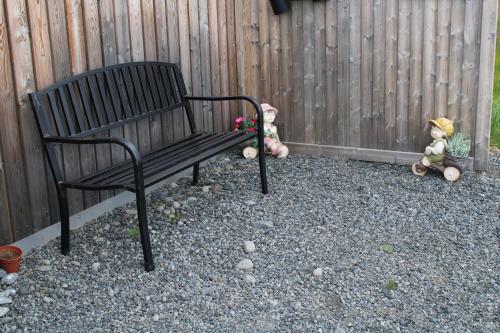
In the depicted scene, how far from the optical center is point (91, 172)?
415cm

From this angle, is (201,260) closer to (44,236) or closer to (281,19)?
(44,236)

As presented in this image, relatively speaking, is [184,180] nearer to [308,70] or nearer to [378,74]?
[308,70]

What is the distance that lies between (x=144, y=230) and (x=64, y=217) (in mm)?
526

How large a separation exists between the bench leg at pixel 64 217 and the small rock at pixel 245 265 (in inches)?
37.6

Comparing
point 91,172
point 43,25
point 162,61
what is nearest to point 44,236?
point 91,172

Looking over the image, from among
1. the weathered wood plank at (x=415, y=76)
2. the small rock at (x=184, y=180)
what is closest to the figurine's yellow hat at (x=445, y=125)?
the weathered wood plank at (x=415, y=76)

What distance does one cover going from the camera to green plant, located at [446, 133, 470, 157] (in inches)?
187

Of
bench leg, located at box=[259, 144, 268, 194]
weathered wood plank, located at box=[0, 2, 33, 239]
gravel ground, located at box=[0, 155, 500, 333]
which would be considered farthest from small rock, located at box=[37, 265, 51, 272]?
bench leg, located at box=[259, 144, 268, 194]

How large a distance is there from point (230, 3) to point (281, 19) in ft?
1.44

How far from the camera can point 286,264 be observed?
11.5 feet

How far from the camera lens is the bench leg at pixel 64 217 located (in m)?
3.56

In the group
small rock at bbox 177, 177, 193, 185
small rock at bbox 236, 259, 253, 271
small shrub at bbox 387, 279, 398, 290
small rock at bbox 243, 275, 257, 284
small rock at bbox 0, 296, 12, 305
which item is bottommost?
small shrub at bbox 387, 279, 398, 290

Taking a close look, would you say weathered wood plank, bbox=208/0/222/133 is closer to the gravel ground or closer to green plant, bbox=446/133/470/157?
the gravel ground

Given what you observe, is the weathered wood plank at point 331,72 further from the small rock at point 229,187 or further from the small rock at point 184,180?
the small rock at point 184,180
